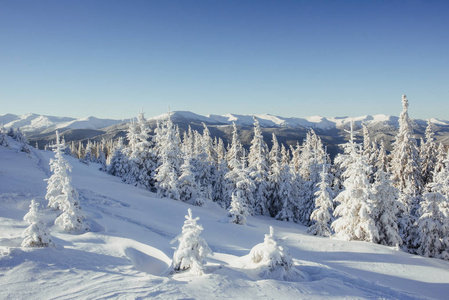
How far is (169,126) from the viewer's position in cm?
2788

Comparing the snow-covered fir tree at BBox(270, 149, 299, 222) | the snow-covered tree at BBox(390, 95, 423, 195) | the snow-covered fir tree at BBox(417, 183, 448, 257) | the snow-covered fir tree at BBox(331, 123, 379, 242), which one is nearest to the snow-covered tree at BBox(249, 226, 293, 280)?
the snow-covered fir tree at BBox(331, 123, 379, 242)

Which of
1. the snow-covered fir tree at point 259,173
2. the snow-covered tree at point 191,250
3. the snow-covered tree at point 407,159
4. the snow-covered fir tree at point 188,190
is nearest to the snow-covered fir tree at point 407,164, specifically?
the snow-covered tree at point 407,159

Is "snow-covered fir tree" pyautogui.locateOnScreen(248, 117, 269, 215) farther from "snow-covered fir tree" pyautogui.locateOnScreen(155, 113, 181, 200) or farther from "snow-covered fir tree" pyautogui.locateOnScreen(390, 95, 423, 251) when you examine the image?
"snow-covered fir tree" pyautogui.locateOnScreen(390, 95, 423, 251)

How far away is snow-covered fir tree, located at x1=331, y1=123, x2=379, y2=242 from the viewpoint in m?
15.6

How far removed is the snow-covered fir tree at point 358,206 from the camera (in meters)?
15.6

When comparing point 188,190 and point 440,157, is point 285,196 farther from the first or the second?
point 440,157

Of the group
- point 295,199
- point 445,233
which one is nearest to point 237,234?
point 445,233

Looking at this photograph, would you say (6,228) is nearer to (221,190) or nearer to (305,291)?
(305,291)

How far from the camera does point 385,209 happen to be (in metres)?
17.1

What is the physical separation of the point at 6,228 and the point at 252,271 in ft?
30.8

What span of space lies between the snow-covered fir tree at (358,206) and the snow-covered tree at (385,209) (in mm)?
982

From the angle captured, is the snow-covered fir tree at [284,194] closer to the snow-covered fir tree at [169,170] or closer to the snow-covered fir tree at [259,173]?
the snow-covered fir tree at [259,173]

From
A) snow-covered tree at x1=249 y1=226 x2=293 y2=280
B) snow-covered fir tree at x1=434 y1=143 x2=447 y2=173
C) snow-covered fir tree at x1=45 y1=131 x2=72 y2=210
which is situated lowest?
snow-covered tree at x1=249 y1=226 x2=293 y2=280

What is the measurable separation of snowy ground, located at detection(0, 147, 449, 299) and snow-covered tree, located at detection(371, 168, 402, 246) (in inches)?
162
